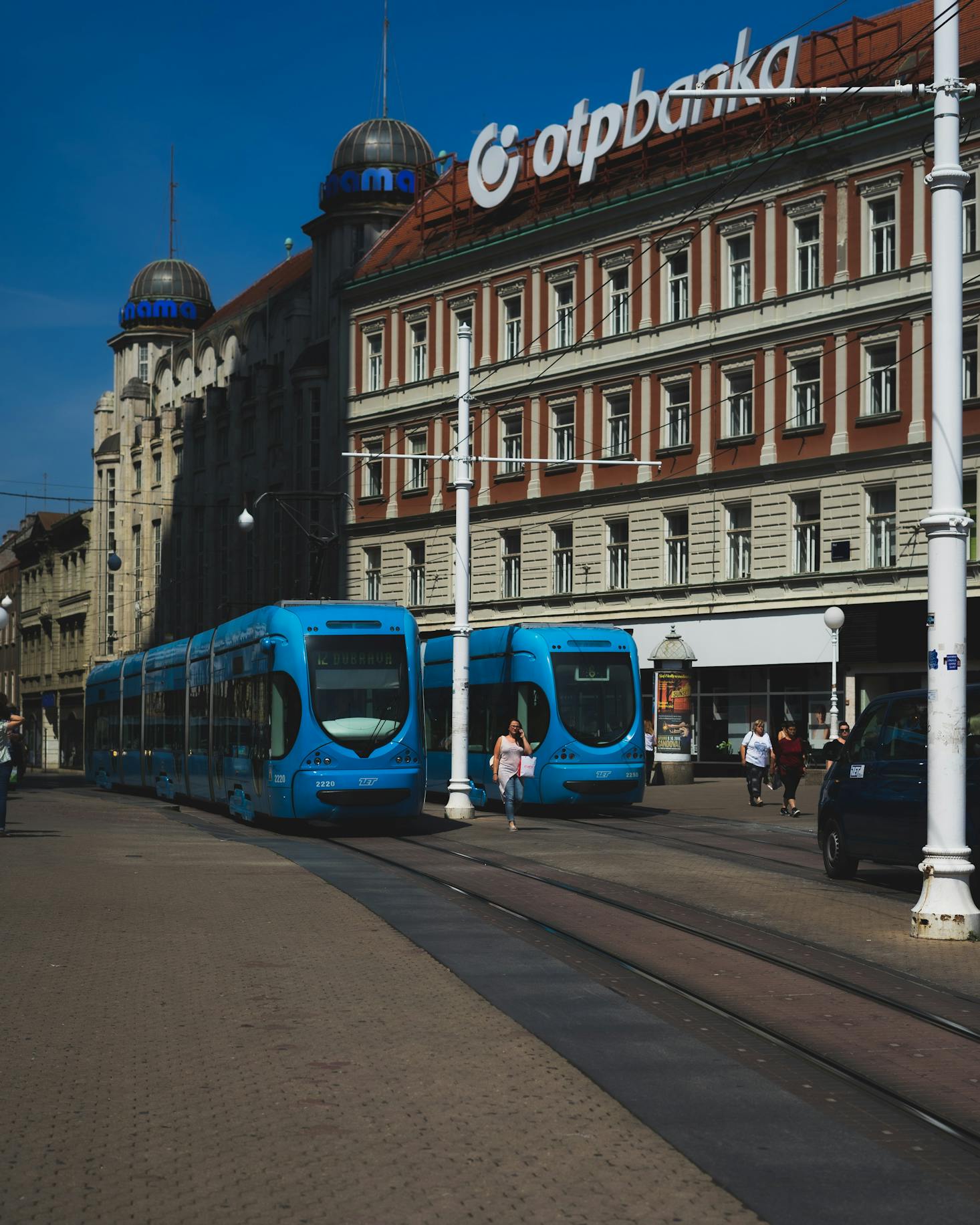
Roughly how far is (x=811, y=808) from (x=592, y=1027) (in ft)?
82.3

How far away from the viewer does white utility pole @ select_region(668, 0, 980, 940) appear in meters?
13.1

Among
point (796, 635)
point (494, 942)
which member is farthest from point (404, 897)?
point (796, 635)

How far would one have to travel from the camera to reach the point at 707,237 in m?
46.6

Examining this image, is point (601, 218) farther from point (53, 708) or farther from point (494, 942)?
point (53, 708)

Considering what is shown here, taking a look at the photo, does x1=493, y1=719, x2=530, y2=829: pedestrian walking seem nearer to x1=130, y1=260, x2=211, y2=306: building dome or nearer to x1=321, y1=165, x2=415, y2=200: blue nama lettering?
x1=321, y1=165, x2=415, y2=200: blue nama lettering

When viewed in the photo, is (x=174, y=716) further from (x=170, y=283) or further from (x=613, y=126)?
(x=170, y=283)

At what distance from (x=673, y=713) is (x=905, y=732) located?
2586 centimetres

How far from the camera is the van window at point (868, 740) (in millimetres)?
17281

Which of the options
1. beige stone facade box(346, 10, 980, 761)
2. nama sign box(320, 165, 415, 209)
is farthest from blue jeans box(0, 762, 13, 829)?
nama sign box(320, 165, 415, 209)

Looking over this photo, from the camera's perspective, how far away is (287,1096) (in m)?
7.44

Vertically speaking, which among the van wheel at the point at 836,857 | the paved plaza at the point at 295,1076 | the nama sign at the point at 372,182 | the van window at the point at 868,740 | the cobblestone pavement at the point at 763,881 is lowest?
the cobblestone pavement at the point at 763,881

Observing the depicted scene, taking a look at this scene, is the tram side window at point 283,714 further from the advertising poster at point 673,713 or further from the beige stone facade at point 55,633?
the beige stone facade at point 55,633

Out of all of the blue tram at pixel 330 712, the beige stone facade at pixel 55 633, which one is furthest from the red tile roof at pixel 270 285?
the blue tram at pixel 330 712

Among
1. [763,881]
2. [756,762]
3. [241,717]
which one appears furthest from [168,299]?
[763,881]
